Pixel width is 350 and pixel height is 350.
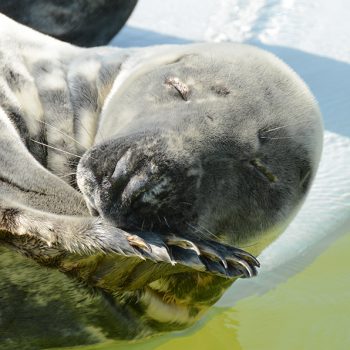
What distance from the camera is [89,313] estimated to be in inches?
110

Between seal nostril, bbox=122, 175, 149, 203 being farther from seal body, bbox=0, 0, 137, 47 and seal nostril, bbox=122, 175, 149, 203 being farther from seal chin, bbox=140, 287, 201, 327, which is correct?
seal body, bbox=0, 0, 137, 47

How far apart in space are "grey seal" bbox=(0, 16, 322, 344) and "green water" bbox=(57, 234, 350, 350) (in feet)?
0.44

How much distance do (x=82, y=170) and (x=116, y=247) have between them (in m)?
0.45

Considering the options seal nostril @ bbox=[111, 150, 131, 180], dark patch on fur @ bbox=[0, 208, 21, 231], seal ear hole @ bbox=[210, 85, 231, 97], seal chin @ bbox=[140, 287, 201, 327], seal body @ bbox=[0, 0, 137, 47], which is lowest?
seal body @ bbox=[0, 0, 137, 47]

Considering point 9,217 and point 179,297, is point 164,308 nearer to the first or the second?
point 179,297

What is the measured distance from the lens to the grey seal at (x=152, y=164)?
2.60 meters

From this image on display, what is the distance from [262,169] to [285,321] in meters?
0.64

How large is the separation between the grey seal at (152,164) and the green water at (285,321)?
0.13 meters

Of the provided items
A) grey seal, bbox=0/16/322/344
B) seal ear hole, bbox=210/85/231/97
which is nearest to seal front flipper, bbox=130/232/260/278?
grey seal, bbox=0/16/322/344

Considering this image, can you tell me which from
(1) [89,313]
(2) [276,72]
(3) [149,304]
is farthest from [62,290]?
(2) [276,72]

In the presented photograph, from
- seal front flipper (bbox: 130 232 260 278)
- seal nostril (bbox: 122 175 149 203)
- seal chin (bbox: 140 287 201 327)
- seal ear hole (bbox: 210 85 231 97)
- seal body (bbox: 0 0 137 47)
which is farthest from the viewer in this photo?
seal body (bbox: 0 0 137 47)

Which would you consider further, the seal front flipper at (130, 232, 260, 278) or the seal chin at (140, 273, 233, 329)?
the seal chin at (140, 273, 233, 329)

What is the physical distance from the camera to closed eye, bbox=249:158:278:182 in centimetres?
305

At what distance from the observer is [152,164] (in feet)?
9.09
